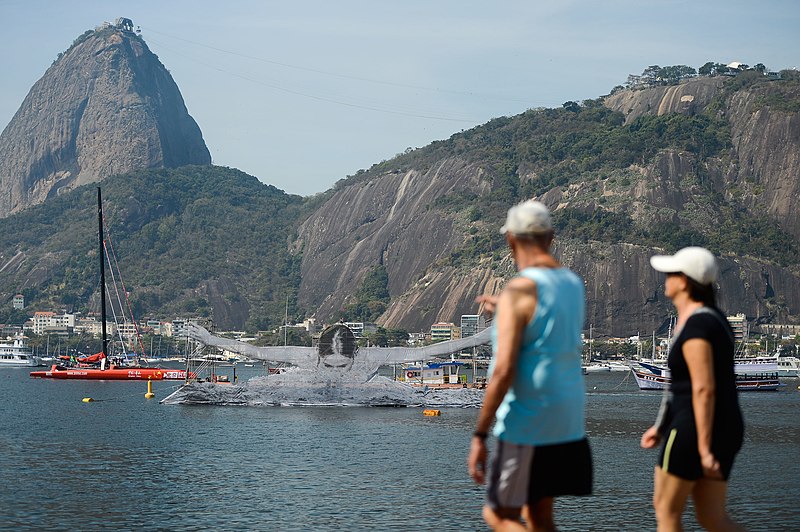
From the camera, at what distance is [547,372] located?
24.6ft

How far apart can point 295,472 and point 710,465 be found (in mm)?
24424

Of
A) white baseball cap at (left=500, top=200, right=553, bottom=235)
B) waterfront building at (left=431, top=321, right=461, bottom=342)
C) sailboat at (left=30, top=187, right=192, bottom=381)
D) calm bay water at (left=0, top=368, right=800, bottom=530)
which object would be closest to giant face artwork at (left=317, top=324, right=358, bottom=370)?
calm bay water at (left=0, top=368, right=800, bottom=530)

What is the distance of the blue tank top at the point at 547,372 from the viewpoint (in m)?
7.44

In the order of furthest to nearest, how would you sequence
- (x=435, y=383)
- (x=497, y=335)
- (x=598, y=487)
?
(x=435, y=383)
(x=598, y=487)
(x=497, y=335)

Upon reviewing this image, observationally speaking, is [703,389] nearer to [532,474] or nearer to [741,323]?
[532,474]

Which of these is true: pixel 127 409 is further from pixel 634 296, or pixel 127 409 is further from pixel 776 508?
pixel 634 296

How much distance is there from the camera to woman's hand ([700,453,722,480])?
831 centimetres

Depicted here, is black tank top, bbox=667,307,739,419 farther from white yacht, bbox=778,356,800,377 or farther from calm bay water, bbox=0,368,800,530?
white yacht, bbox=778,356,800,377

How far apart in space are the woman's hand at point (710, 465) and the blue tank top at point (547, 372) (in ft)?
3.98

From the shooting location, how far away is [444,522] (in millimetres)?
22094

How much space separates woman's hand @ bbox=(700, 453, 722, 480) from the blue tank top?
47.7 inches

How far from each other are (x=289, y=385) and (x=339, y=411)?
587 cm

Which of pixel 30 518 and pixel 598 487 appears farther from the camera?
pixel 598 487

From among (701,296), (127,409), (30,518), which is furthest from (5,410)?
(701,296)
